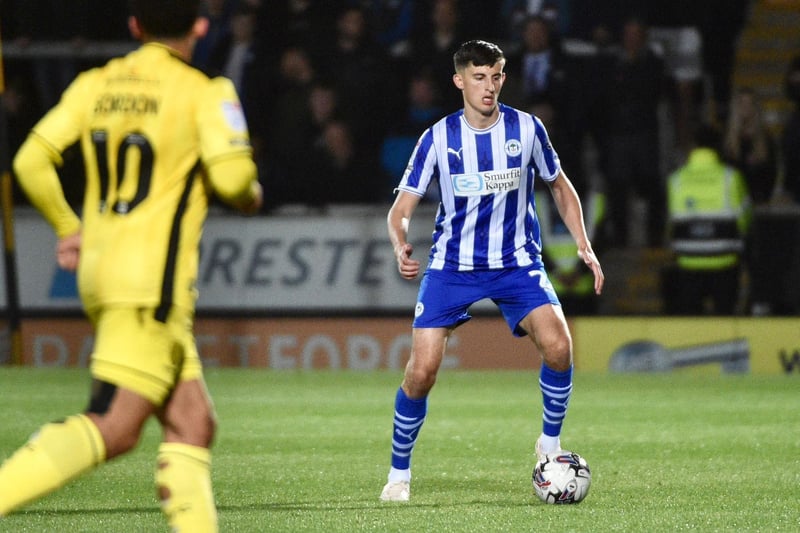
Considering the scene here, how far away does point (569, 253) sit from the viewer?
1345cm

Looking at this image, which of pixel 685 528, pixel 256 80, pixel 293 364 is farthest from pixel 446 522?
pixel 256 80

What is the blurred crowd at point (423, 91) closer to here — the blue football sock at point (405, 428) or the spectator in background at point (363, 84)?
the spectator in background at point (363, 84)

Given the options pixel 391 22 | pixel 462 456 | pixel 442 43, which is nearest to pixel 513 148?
pixel 462 456

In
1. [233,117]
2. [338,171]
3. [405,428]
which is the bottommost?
[338,171]

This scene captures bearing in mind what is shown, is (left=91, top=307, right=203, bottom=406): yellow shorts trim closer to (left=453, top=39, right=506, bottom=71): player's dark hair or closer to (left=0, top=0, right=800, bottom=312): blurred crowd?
(left=453, top=39, right=506, bottom=71): player's dark hair

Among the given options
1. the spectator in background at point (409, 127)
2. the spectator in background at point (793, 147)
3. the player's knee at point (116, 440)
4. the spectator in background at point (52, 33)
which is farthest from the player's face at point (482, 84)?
the spectator in background at point (52, 33)

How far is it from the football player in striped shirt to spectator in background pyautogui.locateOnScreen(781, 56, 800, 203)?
7.89 metres

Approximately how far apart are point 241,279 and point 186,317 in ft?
33.1

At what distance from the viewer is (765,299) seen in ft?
44.3

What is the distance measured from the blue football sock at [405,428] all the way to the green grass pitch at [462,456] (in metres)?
0.19

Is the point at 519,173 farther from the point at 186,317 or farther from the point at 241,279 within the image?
the point at 241,279

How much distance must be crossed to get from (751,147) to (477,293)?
26.1 ft

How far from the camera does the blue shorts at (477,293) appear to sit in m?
6.12

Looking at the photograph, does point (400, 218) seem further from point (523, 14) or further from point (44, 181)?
point (523, 14)
